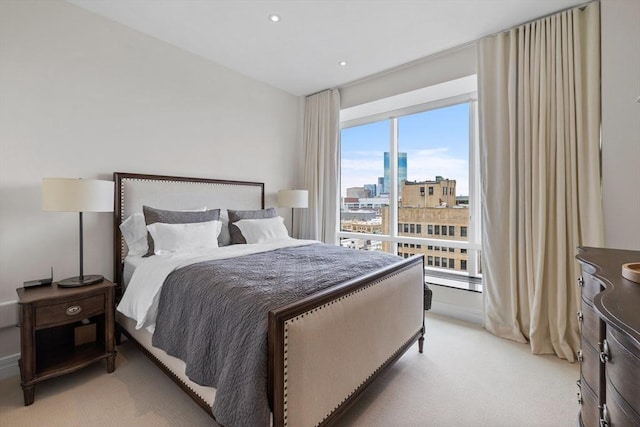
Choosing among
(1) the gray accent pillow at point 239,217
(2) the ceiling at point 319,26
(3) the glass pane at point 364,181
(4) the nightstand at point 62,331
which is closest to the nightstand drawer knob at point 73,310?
(4) the nightstand at point 62,331

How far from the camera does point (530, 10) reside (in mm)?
2412

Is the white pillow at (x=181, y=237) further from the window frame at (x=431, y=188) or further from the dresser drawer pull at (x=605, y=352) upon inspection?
the dresser drawer pull at (x=605, y=352)

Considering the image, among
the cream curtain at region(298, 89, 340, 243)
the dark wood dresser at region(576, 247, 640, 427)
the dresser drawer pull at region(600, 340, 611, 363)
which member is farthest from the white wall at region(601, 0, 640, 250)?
the cream curtain at region(298, 89, 340, 243)

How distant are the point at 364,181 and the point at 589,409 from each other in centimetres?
341

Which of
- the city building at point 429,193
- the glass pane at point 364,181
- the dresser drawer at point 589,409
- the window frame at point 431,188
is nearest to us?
the dresser drawer at point 589,409

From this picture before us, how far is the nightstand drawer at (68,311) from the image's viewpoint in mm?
1835

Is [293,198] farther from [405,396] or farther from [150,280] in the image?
[405,396]

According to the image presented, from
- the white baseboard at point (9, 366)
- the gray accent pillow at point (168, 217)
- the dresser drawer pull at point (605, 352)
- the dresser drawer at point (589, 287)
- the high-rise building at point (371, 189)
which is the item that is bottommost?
the white baseboard at point (9, 366)

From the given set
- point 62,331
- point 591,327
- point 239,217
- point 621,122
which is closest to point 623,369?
point 591,327

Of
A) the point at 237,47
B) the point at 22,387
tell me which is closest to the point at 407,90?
the point at 237,47

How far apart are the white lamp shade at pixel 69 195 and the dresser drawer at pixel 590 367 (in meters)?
2.84

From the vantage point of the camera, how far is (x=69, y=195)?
6.43 ft

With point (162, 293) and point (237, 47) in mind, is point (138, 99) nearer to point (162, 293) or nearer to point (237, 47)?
point (237, 47)

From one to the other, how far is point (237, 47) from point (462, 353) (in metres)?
3.55
